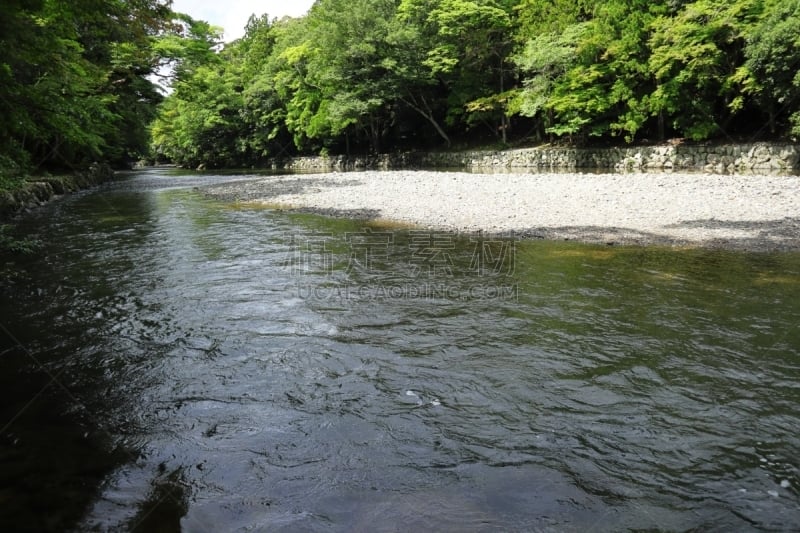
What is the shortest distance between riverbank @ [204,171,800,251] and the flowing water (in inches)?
59.6

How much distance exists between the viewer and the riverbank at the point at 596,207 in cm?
889

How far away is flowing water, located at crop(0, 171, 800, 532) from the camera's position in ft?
9.09

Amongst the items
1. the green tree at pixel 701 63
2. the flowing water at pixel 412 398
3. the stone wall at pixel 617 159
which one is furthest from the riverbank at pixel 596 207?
the green tree at pixel 701 63

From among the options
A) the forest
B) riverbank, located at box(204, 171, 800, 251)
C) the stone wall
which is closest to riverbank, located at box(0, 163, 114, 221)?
the forest

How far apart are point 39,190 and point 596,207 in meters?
17.5

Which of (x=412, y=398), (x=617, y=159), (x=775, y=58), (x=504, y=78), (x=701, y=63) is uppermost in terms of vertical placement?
(x=504, y=78)

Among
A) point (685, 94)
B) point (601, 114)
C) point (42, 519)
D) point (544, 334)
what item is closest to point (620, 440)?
point (544, 334)

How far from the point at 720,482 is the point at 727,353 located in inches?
75.0

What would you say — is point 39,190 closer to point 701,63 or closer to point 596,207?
point 596,207

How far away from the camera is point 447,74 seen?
32.5 meters

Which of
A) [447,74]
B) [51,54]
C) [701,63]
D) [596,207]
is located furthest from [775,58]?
[51,54]

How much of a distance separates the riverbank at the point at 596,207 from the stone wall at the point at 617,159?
6181 mm

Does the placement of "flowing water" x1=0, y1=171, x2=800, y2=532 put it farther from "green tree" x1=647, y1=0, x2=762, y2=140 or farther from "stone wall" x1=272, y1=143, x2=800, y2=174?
"green tree" x1=647, y1=0, x2=762, y2=140

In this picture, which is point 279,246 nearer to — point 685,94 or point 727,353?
point 727,353
